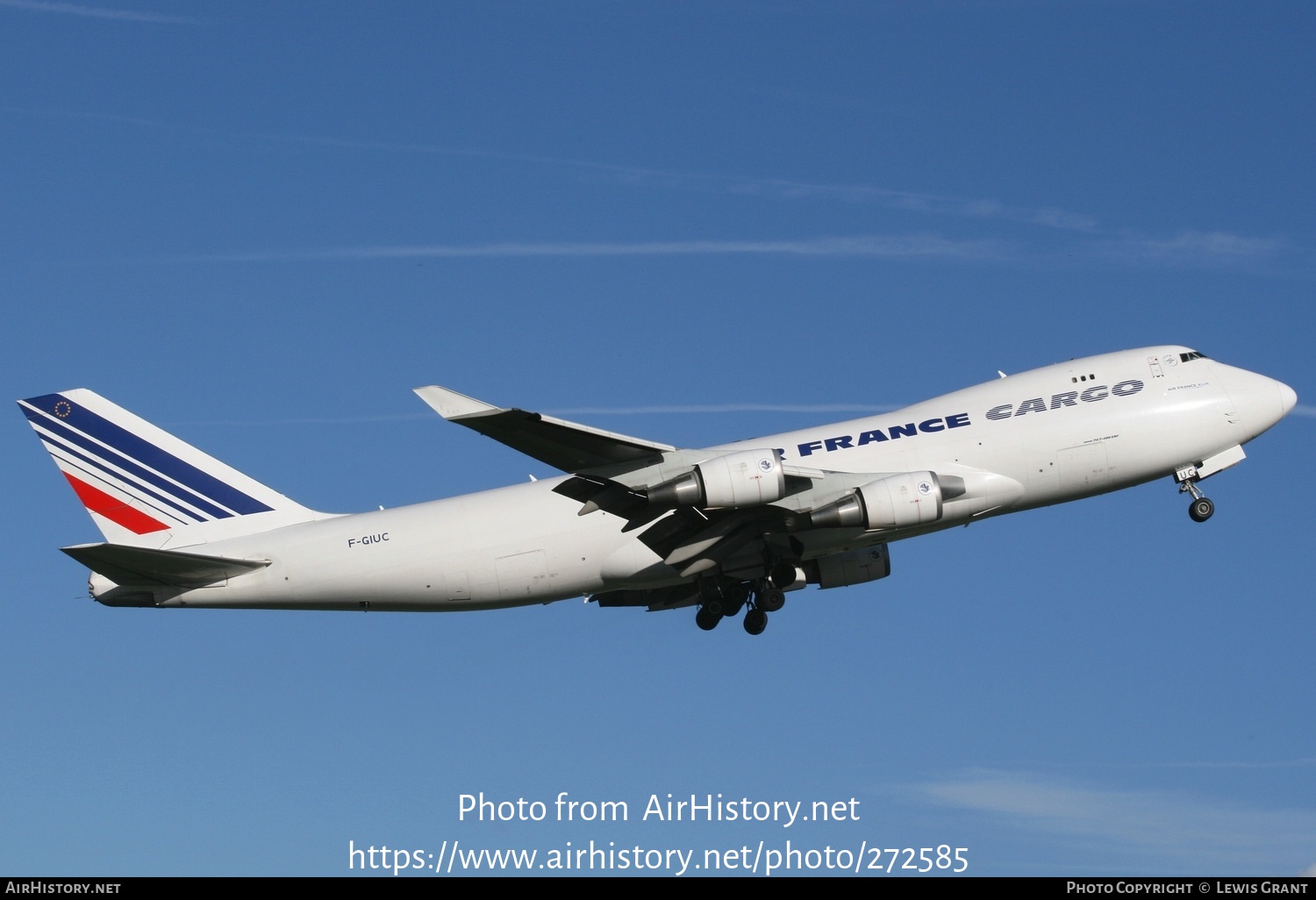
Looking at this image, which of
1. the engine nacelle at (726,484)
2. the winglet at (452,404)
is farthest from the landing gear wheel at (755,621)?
the winglet at (452,404)

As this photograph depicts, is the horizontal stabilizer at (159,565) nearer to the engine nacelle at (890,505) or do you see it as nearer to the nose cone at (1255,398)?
the engine nacelle at (890,505)

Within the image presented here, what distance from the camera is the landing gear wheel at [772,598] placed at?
138ft

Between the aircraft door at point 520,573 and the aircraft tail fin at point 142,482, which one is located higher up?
the aircraft tail fin at point 142,482

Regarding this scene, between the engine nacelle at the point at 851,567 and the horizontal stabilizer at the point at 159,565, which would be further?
the engine nacelle at the point at 851,567

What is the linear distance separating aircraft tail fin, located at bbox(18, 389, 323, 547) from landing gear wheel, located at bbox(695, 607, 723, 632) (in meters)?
11.6

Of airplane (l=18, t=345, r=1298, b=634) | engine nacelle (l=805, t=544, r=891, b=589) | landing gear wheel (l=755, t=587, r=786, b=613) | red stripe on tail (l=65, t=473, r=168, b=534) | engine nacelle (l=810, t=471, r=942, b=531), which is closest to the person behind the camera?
engine nacelle (l=810, t=471, r=942, b=531)

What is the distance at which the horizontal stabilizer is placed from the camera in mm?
36938

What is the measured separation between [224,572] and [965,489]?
794 inches

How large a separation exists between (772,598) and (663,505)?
6.39 m

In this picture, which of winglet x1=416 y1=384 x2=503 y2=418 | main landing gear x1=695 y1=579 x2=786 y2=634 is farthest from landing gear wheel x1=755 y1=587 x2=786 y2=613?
winglet x1=416 y1=384 x2=503 y2=418

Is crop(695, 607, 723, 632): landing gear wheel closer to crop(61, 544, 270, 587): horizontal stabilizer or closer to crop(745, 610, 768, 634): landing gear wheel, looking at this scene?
crop(745, 610, 768, 634): landing gear wheel

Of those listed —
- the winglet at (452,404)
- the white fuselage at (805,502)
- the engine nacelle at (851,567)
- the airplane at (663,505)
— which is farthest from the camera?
the engine nacelle at (851,567)

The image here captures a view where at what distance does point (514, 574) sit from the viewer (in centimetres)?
4006

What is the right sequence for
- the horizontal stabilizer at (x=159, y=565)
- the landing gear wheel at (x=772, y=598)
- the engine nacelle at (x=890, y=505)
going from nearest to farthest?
the horizontal stabilizer at (x=159, y=565) → the engine nacelle at (x=890, y=505) → the landing gear wheel at (x=772, y=598)
